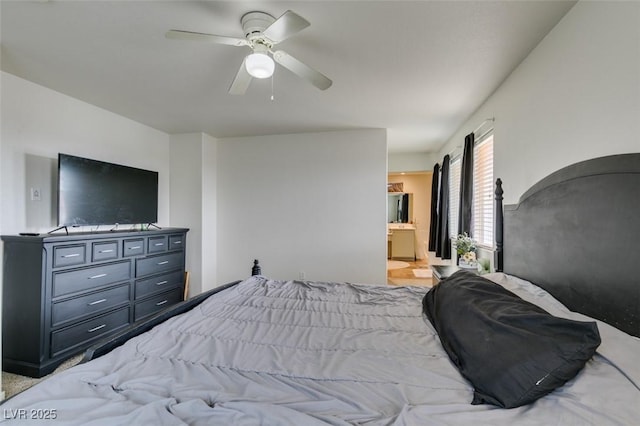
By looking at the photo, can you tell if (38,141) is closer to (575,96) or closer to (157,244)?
(157,244)

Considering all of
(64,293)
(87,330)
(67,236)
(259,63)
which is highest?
(259,63)

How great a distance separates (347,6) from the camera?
159 cm

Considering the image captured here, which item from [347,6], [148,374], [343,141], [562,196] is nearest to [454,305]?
[562,196]

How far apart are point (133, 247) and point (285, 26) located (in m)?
2.83

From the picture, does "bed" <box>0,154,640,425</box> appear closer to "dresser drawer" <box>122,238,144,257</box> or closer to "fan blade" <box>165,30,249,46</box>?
"fan blade" <box>165,30,249,46</box>

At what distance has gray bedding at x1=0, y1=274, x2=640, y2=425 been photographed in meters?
0.82

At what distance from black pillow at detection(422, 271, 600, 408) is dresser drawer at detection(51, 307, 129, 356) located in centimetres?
302

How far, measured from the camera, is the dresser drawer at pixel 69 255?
2.34m

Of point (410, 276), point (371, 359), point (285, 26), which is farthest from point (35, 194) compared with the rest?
point (410, 276)

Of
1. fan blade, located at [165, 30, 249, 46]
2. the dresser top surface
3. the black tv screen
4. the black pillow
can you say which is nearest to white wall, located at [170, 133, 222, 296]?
the black tv screen

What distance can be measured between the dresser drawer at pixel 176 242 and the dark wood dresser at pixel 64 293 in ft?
1.54

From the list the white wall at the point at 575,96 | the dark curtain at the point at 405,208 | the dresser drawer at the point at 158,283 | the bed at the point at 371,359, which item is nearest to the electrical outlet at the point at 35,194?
the dresser drawer at the point at 158,283

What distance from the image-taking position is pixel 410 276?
220 inches

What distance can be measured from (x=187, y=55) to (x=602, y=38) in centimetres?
248
